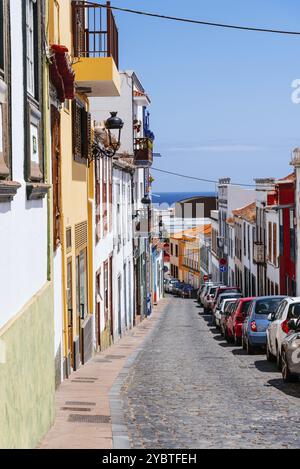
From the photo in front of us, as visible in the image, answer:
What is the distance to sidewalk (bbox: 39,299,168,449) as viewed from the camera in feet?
33.5

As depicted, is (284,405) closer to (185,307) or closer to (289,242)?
(289,242)

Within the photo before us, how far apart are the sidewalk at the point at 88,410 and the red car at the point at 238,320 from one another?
16.3ft

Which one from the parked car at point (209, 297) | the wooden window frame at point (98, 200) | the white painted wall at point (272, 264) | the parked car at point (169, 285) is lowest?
the parked car at point (169, 285)

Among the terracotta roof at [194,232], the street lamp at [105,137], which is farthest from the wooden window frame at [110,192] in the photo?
the terracotta roof at [194,232]

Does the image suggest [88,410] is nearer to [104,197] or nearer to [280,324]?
[280,324]

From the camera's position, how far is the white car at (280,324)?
1878cm

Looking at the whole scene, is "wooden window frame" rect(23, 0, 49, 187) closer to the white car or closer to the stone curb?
the stone curb

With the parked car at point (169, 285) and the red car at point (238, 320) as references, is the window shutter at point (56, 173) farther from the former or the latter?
the parked car at point (169, 285)

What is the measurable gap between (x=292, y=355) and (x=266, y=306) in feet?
26.6

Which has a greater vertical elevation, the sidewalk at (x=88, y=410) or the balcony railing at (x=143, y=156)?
the balcony railing at (x=143, y=156)

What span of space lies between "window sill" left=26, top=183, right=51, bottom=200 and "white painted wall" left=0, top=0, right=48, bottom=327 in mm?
94

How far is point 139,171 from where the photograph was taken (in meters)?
50.1

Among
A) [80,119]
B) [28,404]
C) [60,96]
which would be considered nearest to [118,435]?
[28,404]

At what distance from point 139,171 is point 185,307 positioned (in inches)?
584
